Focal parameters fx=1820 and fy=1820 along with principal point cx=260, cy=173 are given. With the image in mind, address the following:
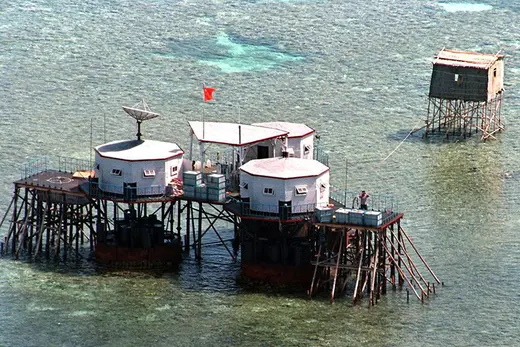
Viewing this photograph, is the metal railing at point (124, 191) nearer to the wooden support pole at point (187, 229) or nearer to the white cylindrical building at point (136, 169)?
the white cylindrical building at point (136, 169)

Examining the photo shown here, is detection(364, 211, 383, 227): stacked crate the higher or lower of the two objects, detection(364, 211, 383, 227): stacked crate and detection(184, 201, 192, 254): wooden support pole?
the higher

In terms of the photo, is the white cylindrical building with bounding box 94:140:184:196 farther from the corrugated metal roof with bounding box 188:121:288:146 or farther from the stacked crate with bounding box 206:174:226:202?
the stacked crate with bounding box 206:174:226:202

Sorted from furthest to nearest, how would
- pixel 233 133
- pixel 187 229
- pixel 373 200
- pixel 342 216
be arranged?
pixel 373 200 → pixel 187 229 → pixel 233 133 → pixel 342 216

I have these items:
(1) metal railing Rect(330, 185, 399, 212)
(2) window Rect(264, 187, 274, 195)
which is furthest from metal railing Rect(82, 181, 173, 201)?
Answer: (1) metal railing Rect(330, 185, 399, 212)

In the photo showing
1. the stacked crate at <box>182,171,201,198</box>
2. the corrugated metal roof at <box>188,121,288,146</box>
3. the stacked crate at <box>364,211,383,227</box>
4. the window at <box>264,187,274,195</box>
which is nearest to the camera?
the stacked crate at <box>364,211,383,227</box>

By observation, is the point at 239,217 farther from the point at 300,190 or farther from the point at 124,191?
the point at 124,191

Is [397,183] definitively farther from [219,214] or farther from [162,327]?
[162,327]

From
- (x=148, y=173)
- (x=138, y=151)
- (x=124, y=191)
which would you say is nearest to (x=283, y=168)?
(x=148, y=173)
